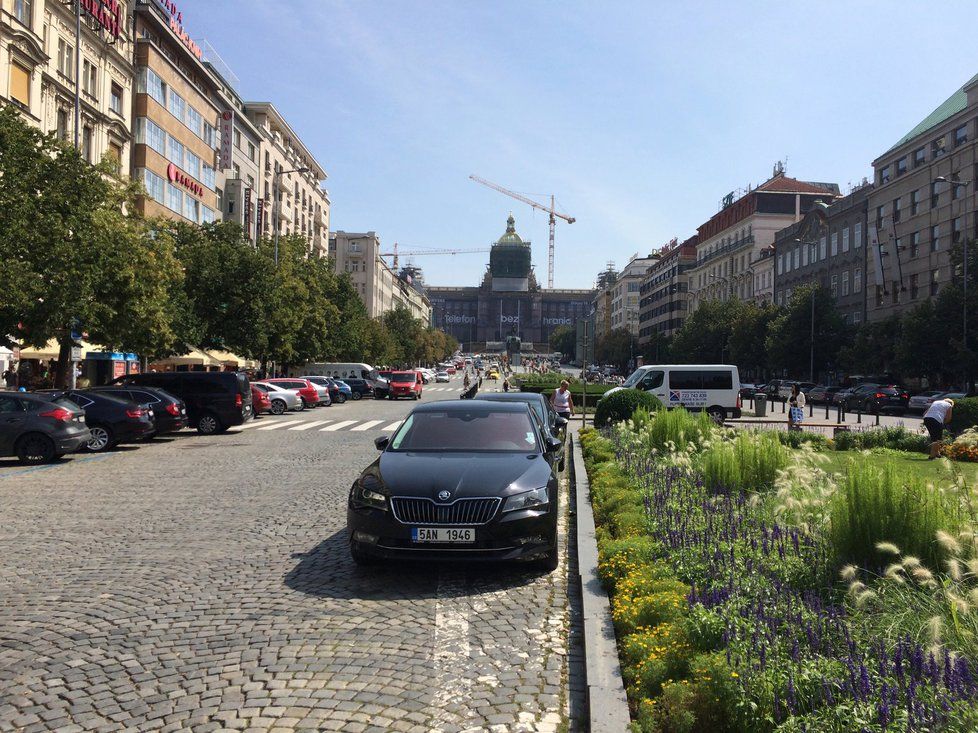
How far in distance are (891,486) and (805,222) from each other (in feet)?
237

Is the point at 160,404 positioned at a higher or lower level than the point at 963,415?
lower

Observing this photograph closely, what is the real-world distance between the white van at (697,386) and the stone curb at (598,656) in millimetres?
25653

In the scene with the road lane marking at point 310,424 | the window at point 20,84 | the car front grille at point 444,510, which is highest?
the window at point 20,84

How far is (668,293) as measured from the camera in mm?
122875

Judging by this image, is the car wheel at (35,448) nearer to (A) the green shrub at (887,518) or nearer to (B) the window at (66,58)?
(A) the green shrub at (887,518)

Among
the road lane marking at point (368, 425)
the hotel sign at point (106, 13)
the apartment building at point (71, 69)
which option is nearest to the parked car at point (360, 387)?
the apartment building at point (71, 69)

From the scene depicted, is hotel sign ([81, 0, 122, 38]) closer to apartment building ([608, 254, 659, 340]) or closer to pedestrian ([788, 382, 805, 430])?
pedestrian ([788, 382, 805, 430])

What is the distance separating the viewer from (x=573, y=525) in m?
10.1

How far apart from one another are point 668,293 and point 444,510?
391ft

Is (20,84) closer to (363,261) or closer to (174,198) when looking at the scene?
(174,198)

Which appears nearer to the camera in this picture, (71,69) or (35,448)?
(35,448)

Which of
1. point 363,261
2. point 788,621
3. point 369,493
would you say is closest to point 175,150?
point 369,493

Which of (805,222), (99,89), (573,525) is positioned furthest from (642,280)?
(573,525)

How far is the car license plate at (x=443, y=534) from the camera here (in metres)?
7.07
